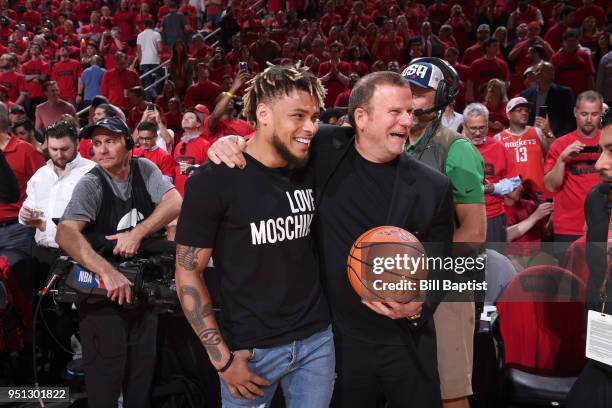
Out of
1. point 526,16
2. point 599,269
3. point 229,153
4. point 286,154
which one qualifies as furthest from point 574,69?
point 229,153

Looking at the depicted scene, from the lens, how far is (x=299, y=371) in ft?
8.45

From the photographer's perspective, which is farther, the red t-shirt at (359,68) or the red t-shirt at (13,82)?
the red t-shirt at (13,82)

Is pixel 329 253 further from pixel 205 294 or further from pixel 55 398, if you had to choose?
pixel 55 398

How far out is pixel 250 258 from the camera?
2455 mm

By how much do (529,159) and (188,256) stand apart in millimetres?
5010

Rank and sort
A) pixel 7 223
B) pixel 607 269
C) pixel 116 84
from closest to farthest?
1. pixel 607 269
2. pixel 7 223
3. pixel 116 84

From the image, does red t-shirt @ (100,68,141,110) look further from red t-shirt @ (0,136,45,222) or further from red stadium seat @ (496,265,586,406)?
red stadium seat @ (496,265,586,406)

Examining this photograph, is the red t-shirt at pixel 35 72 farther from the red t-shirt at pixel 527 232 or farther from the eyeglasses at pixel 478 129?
the red t-shirt at pixel 527 232

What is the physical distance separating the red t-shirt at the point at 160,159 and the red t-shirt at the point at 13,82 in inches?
216

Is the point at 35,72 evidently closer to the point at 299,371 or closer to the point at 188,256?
the point at 188,256

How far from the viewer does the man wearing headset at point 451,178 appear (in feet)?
9.47

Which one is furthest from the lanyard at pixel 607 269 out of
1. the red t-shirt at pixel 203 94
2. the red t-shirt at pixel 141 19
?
the red t-shirt at pixel 141 19

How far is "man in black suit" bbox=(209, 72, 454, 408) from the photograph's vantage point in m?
2.58

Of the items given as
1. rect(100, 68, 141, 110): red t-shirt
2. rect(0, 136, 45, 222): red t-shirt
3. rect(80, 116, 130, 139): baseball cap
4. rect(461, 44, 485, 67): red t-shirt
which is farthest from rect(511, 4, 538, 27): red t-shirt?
rect(80, 116, 130, 139): baseball cap
